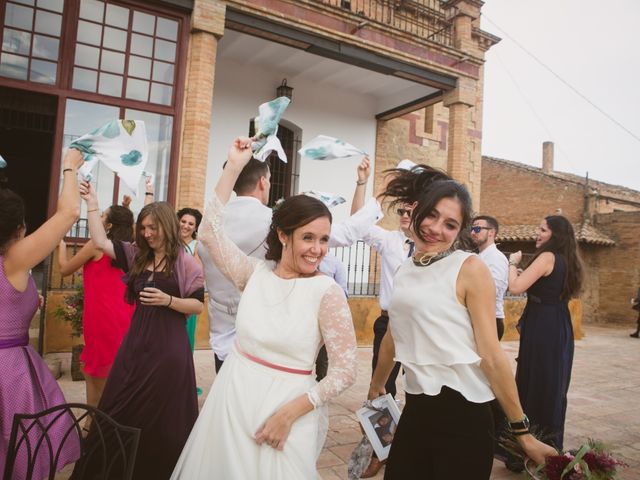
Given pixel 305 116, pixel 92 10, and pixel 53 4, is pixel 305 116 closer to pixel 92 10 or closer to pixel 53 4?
pixel 92 10

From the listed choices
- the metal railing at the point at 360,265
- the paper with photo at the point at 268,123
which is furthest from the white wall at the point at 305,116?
the paper with photo at the point at 268,123

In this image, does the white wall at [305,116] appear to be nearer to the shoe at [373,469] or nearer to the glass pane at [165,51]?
the glass pane at [165,51]

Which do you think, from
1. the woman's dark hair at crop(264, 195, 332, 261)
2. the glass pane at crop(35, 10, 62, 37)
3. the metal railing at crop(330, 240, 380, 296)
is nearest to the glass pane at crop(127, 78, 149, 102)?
the glass pane at crop(35, 10, 62, 37)

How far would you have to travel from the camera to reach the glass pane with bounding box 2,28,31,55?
760cm

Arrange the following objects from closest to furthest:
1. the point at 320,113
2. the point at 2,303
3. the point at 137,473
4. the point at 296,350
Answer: the point at 296,350 → the point at 2,303 → the point at 137,473 → the point at 320,113

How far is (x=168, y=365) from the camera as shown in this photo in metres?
2.96

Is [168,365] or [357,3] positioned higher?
[357,3]

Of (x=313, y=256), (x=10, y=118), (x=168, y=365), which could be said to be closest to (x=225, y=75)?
(x=10, y=118)

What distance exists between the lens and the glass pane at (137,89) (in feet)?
27.3

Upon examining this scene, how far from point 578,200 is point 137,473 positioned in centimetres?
2301

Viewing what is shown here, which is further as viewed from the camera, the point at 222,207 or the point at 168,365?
the point at 168,365

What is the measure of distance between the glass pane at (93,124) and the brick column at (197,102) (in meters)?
1.17

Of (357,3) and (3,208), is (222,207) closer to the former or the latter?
(3,208)

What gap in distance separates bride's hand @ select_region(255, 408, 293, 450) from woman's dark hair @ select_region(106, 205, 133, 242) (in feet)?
9.34
